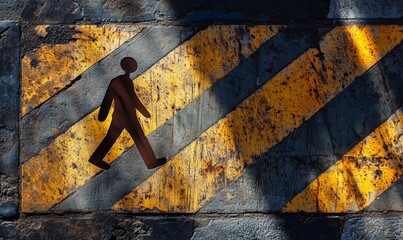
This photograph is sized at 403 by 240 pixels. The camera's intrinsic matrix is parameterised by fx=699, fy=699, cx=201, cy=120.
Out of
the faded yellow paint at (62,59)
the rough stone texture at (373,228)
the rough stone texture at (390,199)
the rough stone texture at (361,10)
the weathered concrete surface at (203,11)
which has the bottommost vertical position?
the rough stone texture at (373,228)

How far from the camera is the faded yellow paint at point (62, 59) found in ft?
8.66

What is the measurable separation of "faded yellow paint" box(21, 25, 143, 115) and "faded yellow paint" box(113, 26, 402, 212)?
0.49 metres

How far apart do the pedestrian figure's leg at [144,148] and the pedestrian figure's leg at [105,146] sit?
0.05 m

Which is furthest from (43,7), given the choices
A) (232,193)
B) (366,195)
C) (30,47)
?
(366,195)

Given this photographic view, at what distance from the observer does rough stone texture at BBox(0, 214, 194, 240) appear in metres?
2.62

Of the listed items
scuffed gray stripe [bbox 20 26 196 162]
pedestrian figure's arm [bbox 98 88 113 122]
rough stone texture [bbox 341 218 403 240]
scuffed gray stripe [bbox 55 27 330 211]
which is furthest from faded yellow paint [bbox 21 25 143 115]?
rough stone texture [bbox 341 218 403 240]

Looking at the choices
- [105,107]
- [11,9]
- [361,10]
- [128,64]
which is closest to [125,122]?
[105,107]

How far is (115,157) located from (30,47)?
0.53m

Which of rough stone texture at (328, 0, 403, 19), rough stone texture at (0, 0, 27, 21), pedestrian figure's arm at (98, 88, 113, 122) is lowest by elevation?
pedestrian figure's arm at (98, 88, 113, 122)

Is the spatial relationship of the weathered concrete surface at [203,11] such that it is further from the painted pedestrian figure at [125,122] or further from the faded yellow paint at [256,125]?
the painted pedestrian figure at [125,122]

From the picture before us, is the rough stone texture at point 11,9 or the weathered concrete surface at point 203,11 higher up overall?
the weathered concrete surface at point 203,11

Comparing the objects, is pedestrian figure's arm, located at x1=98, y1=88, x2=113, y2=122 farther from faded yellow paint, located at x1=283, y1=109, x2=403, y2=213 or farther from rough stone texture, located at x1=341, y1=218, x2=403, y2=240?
rough stone texture, located at x1=341, y1=218, x2=403, y2=240

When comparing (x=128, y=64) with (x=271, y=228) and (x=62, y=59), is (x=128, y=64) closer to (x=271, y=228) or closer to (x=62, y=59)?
(x=62, y=59)

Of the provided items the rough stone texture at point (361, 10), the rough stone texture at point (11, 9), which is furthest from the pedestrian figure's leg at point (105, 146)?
the rough stone texture at point (361, 10)
